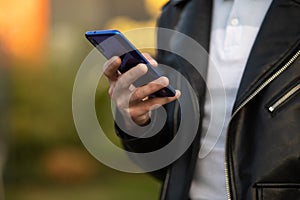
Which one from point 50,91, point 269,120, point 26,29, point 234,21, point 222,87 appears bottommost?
point 269,120

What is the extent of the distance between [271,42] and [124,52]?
1.01ft

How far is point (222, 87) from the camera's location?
4.25ft

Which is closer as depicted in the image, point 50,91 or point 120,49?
point 120,49

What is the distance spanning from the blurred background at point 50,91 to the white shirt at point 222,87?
122 inches

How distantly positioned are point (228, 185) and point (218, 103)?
0.20 metres

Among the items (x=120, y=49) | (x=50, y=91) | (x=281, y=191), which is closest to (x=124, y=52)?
(x=120, y=49)

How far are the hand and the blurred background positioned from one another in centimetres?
311

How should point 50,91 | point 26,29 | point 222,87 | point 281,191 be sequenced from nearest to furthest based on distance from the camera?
point 281,191, point 222,87, point 50,91, point 26,29

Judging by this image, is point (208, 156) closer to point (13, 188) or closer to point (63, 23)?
point (13, 188)

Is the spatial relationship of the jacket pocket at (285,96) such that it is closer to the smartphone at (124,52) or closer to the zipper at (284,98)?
the zipper at (284,98)

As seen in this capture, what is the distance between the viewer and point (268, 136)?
1.17 meters

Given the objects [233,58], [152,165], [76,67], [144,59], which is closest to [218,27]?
[233,58]

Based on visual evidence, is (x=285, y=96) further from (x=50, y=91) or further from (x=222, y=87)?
(x=50, y=91)

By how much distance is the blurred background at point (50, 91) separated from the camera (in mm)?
4488
